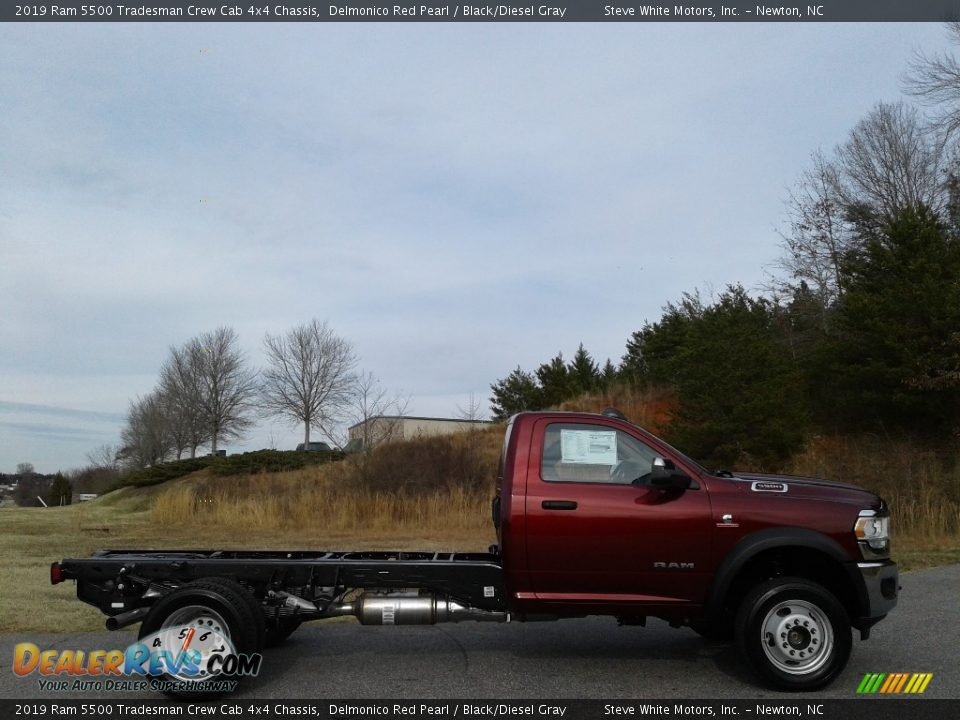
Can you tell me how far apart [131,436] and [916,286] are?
163ft

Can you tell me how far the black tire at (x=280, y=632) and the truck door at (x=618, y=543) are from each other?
220cm

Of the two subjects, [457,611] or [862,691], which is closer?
[862,691]

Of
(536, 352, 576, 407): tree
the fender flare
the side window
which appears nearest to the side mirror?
the side window

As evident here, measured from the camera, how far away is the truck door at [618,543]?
20.0ft

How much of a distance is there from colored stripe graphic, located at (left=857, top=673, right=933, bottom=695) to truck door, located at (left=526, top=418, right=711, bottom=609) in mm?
Result: 1329

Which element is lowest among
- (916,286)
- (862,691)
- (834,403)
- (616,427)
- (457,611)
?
(862,691)

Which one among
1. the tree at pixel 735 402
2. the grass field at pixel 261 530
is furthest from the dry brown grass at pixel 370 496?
the tree at pixel 735 402

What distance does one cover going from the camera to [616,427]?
21.2ft

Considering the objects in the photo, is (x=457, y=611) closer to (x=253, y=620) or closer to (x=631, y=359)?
(x=253, y=620)

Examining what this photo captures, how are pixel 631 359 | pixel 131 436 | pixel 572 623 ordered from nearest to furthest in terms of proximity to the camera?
1. pixel 572 623
2. pixel 631 359
3. pixel 131 436

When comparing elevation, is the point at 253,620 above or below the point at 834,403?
below

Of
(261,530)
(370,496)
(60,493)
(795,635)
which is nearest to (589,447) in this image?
(795,635)
